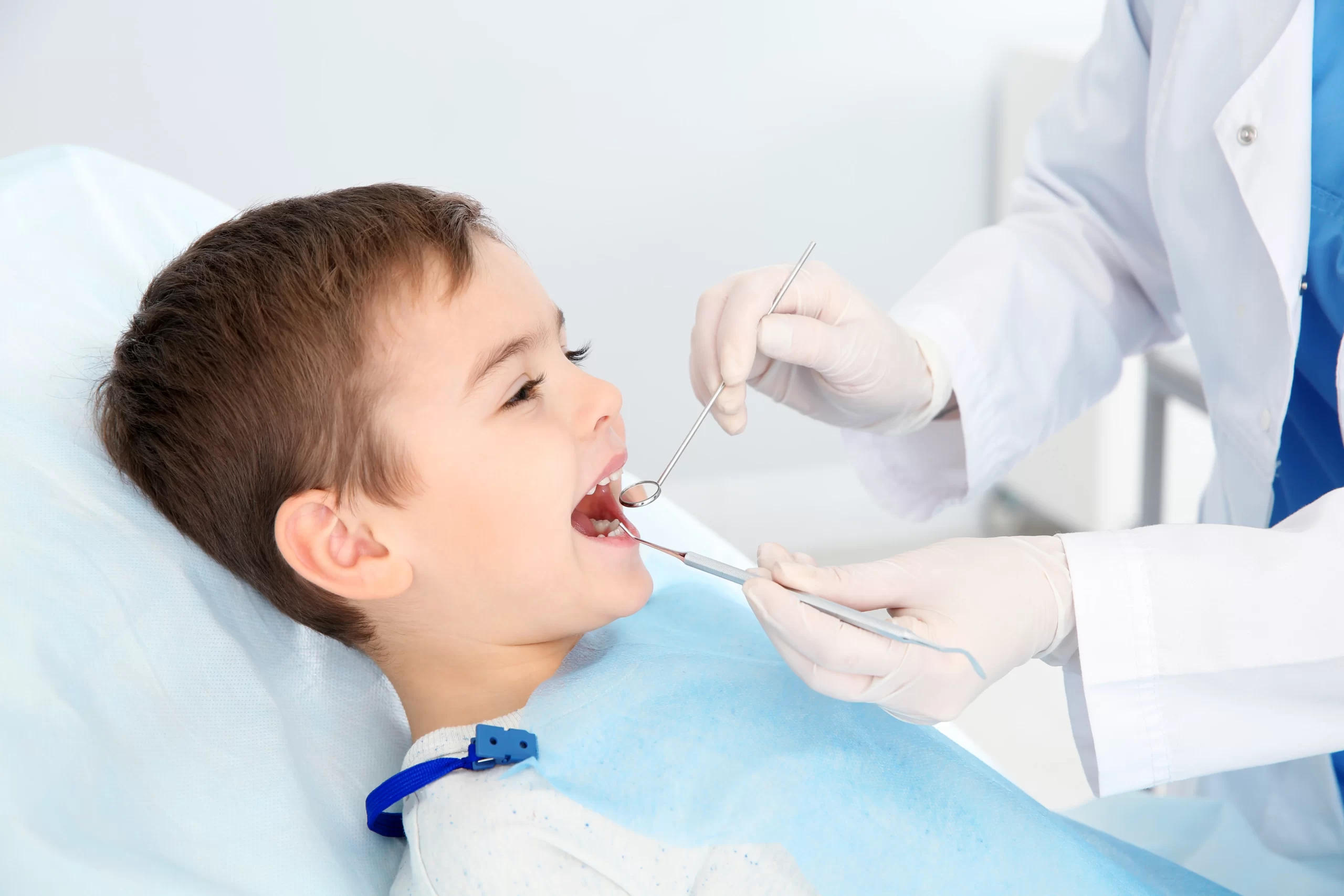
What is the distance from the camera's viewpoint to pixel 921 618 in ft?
2.82

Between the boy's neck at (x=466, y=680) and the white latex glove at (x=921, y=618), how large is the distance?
0.26m

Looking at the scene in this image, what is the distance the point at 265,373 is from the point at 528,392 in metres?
0.21

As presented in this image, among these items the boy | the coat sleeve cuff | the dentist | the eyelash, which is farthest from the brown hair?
the coat sleeve cuff

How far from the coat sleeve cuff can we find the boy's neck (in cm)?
47

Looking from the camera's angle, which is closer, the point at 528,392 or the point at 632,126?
the point at 528,392

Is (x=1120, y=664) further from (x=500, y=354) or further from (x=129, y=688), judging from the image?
(x=129, y=688)

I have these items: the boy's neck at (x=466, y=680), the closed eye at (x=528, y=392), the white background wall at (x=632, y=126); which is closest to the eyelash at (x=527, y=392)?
the closed eye at (x=528, y=392)

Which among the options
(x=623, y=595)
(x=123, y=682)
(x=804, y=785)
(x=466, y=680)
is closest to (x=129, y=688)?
(x=123, y=682)

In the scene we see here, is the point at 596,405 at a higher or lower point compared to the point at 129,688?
higher

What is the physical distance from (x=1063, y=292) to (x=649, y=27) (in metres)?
1.27

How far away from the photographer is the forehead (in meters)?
0.88

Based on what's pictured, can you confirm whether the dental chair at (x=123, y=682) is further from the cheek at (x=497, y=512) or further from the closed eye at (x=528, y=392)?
the closed eye at (x=528, y=392)

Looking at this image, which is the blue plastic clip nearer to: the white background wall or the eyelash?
the eyelash

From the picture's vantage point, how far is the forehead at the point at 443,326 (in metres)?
0.88
